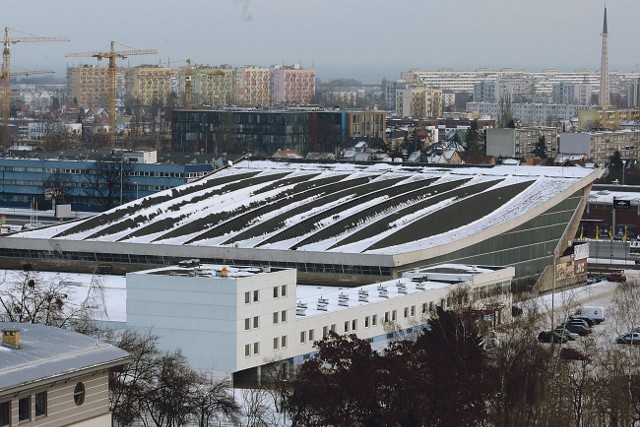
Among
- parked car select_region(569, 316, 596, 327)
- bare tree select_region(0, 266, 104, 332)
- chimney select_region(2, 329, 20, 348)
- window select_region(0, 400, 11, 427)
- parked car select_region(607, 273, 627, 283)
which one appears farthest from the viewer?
parked car select_region(607, 273, 627, 283)

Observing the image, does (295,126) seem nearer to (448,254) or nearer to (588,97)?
(448,254)

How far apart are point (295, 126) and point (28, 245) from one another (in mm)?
47841

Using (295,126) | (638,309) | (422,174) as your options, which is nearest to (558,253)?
(422,174)

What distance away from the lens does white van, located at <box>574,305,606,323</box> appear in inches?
1455

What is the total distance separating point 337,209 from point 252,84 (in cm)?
12709

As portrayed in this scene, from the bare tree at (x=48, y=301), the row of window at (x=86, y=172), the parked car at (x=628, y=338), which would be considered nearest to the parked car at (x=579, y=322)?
the parked car at (x=628, y=338)

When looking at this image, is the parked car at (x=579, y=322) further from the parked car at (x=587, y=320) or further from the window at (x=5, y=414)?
the window at (x=5, y=414)

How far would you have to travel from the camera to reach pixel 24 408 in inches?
630

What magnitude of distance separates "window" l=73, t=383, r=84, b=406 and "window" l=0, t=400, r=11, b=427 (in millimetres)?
812

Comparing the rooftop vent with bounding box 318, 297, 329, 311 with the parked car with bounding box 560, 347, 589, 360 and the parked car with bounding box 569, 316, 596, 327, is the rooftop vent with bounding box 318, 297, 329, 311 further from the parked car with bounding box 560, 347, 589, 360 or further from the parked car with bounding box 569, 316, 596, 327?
the parked car with bounding box 569, 316, 596, 327

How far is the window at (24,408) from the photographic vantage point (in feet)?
52.3

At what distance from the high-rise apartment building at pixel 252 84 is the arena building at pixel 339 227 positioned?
383 ft

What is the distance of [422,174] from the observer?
4869 cm

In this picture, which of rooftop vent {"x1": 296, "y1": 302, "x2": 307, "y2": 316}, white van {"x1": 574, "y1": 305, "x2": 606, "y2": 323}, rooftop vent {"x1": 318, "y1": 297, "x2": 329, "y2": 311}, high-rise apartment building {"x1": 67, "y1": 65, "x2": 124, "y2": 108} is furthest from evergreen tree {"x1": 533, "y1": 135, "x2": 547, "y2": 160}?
high-rise apartment building {"x1": 67, "y1": 65, "x2": 124, "y2": 108}
